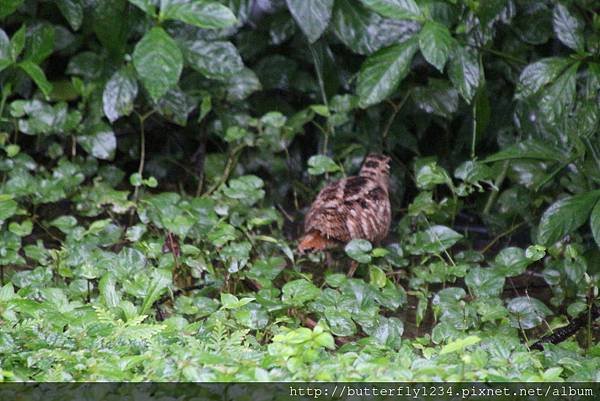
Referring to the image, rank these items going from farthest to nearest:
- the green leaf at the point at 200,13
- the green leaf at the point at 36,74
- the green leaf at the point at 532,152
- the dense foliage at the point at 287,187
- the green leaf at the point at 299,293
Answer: the green leaf at the point at 36,74 < the green leaf at the point at 532,152 < the green leaf at the point at 200,13 < the green leaf at the point at 299,293 < the dense foliage at the point at 287,187

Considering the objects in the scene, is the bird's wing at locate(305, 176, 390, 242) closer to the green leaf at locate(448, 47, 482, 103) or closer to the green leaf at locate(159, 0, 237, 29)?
the green leaf at locate(448, 47, 482, 103)

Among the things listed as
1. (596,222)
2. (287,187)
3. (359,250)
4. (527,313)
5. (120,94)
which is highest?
(120,94)

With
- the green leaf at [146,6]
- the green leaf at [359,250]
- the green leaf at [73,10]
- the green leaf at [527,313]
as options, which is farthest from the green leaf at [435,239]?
the green leaf at [73,10]

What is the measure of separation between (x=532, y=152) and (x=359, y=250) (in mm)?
1031

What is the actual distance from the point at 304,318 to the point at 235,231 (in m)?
0.99

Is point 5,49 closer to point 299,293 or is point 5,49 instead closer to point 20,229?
point 20,229

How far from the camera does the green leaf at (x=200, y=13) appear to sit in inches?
191

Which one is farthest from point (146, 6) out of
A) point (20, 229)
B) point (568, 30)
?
point (568, 30)

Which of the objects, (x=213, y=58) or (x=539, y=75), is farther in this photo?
(x=213, y=58)

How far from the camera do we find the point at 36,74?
552 centimetres

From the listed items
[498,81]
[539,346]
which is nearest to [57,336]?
[539,346]

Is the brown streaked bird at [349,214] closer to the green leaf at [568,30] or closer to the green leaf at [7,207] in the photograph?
the green leaf at [568,30]

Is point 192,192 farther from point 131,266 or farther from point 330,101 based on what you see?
point 131,266

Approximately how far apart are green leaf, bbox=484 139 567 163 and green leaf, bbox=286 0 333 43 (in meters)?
1.15
